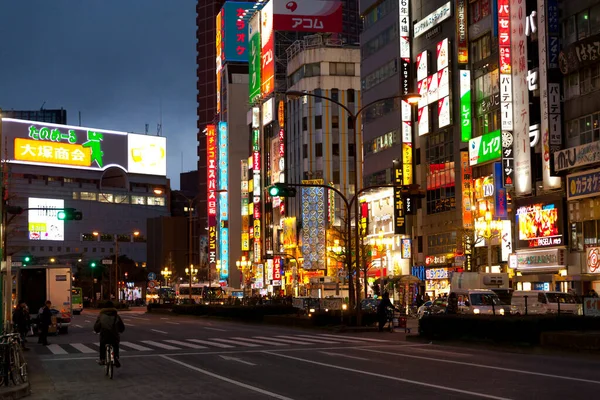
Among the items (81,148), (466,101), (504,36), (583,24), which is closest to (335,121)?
(466,101)

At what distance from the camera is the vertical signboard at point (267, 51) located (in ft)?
399

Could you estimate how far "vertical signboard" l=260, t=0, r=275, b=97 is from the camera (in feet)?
399

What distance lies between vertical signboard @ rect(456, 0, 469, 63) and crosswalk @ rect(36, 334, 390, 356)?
3618 cm

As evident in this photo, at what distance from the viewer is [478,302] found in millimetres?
41438

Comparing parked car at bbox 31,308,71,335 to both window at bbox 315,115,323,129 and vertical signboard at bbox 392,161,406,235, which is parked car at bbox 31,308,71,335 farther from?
window at bbox 315,115,323,129

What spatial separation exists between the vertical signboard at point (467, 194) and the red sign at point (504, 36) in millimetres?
9906

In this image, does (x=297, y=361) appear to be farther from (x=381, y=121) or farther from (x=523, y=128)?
(x=381, y=121)

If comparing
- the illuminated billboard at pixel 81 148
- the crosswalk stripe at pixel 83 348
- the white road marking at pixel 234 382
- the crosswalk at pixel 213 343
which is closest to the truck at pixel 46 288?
the crosswalk at pixel 213 343

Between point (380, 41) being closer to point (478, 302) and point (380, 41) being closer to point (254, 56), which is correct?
point (478, 302)

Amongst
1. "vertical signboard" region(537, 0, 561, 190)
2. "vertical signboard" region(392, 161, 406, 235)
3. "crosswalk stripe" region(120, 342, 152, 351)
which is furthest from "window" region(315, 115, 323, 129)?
"crosswalk stripe" region(120, 342, 152, 351)

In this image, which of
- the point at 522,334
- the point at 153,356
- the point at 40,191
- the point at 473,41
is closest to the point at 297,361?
the point at 153,356

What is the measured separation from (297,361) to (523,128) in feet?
125

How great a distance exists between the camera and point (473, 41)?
67812mm

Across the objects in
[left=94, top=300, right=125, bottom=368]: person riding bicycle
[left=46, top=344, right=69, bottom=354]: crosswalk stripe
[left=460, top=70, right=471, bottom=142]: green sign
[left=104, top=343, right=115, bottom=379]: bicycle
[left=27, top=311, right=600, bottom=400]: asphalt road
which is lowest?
[left=46, top=344, right=69, bottom=354]: crosswalk stripe
